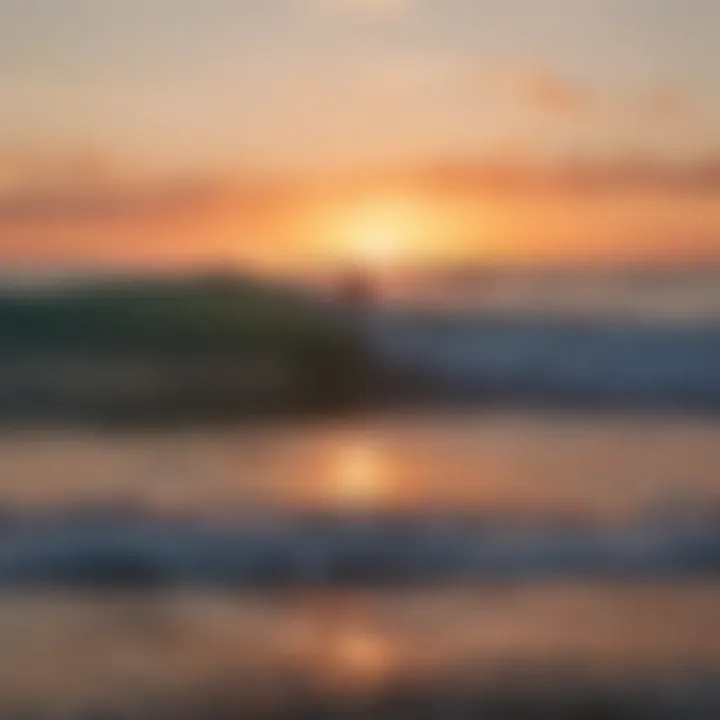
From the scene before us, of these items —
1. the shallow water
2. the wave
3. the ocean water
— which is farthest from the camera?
the shallow water

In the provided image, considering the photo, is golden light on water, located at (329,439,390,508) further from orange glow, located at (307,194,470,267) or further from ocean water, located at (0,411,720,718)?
orange glow, located at (307,194,470,267)

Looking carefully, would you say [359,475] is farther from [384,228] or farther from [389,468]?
[384,228]

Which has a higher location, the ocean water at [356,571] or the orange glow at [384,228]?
the orange glow at [384,228]

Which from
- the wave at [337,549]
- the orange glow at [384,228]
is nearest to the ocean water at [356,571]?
the wave at [337,549]

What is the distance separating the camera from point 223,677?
984 mm

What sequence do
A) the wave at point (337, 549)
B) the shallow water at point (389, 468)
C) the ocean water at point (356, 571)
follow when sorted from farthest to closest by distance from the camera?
the shallow water at point (389, 468) < the wave at point (337, 549) < the ocean water at point (356, 571)

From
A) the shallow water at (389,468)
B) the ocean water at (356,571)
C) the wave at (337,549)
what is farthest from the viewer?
the shallow water at (389,468)

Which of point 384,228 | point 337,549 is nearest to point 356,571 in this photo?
point 337,549

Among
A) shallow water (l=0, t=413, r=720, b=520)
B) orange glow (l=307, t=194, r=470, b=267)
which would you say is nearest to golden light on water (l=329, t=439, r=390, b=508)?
shallow water (l=0, t=413, r=720, b=520)

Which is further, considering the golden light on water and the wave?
the golden light on water

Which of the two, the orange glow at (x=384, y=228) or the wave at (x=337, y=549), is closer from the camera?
the wave at (x=337, y=549)

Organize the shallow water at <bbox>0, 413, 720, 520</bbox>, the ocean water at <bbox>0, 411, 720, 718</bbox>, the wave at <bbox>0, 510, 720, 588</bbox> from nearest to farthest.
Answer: the ocean water at <bbox>0, 411, 720, 718</bbox> < the wave at <bbox>0, 510, 720, 588</bbox> < the shallow water at <bbox>0, 413, 720, 520</bbox>

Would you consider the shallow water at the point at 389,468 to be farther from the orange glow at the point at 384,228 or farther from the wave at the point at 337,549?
the orange glow at the point at 384,228

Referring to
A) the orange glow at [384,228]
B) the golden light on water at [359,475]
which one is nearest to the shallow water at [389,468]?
the golden light on water at [359,475]
